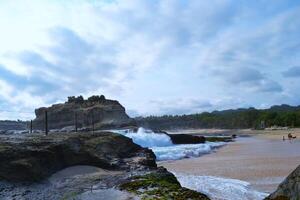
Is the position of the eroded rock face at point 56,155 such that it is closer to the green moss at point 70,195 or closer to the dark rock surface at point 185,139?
the green moss at point 70,195

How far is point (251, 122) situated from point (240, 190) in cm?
15831

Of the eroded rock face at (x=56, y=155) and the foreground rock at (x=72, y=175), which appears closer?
the foreground rock at (x=72, y=175)

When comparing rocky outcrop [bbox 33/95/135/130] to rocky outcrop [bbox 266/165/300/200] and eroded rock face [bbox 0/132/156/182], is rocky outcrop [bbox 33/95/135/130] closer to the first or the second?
eroded rock face [bbox 0/132/156/182]

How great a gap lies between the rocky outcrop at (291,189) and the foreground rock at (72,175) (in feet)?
14.6

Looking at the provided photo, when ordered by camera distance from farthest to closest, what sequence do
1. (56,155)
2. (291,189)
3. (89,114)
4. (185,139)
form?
(89,114)
(185,139)
(56,155)
(291,189)

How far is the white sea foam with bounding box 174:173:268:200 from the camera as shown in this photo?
16141 mm

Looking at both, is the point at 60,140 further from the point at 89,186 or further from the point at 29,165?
the point at 89,186

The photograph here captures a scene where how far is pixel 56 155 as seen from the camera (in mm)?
17578

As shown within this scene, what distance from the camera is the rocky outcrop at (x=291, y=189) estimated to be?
678 cm

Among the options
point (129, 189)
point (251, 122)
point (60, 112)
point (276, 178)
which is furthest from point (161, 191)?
point (251, 122)

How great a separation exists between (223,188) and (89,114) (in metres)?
80.7

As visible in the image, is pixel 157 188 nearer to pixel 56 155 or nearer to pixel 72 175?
pixel 72 175

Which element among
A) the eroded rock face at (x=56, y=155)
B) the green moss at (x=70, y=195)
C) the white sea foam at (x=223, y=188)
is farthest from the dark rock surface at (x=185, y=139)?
the green moss at (x=70, y=195)

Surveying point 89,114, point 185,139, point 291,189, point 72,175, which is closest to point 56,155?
point 72,175
